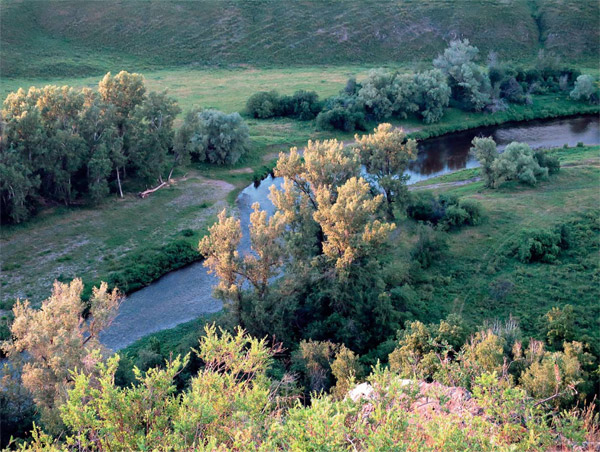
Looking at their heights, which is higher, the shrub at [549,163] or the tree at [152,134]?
the tree at [152,134]

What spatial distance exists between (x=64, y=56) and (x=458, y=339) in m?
79.4

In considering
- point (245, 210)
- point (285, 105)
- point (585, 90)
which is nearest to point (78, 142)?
point (245, 210)

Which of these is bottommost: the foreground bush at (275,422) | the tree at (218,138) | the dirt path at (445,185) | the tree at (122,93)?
the dirt path at (445,185)

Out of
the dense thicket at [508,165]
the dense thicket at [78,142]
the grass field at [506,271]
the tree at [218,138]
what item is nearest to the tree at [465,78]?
the dense thicket at [508,165]

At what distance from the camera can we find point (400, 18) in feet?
331

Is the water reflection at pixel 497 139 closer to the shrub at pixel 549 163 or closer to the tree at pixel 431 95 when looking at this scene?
the tree at pixel 431 95

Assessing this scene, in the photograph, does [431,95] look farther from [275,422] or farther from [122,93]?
[275,422]

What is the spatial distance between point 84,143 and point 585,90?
66622 millimetres

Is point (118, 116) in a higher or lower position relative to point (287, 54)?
lower

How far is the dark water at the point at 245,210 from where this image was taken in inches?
1353

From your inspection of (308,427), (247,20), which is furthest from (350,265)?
(247,20)

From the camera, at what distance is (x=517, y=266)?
37.6 meters

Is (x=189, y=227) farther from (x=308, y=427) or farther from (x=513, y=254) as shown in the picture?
(x=308, y=427)

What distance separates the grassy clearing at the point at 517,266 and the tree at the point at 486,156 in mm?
1097
